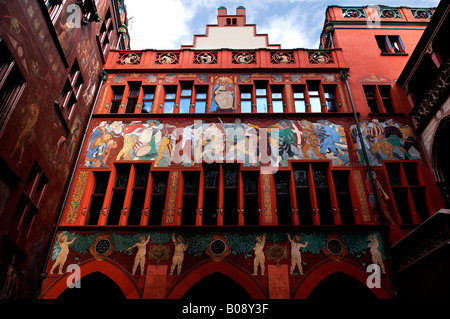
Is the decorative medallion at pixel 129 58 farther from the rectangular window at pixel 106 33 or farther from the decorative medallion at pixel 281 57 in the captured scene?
the decorative medallion at pixel 281 57

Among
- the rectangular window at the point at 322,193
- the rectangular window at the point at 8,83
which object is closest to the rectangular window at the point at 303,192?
the rectangular window at the point at 322,193

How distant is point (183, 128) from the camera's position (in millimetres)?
11805

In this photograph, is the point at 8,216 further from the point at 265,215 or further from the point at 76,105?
the point at 265,215

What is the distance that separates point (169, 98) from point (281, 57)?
5118 millimetres

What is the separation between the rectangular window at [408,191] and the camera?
9836mm

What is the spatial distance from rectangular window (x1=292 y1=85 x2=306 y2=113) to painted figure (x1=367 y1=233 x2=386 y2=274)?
A: 5334 millimetres

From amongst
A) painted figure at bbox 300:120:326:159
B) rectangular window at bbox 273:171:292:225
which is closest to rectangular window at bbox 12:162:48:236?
rectangular window at bbox 273:171:292:225

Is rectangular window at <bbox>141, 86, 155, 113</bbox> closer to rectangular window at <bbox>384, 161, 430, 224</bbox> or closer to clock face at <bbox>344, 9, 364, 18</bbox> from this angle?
rectangular window at <bbox>384, 161, 430, 224</bbox>

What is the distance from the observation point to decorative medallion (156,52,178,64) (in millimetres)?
14109

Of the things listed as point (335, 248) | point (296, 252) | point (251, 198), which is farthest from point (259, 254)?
point (335, 248)

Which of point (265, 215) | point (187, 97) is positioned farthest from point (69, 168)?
point (265, 215)

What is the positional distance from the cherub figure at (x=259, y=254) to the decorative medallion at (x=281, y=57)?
7.94 m

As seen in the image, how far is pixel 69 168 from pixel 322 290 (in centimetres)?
871

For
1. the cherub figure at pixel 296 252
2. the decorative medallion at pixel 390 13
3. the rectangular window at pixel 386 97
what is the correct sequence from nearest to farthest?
the cherub figure at pixel 296 252
the rectangular window at pixel 386 97
the decorative medallion at pixel 390 13
